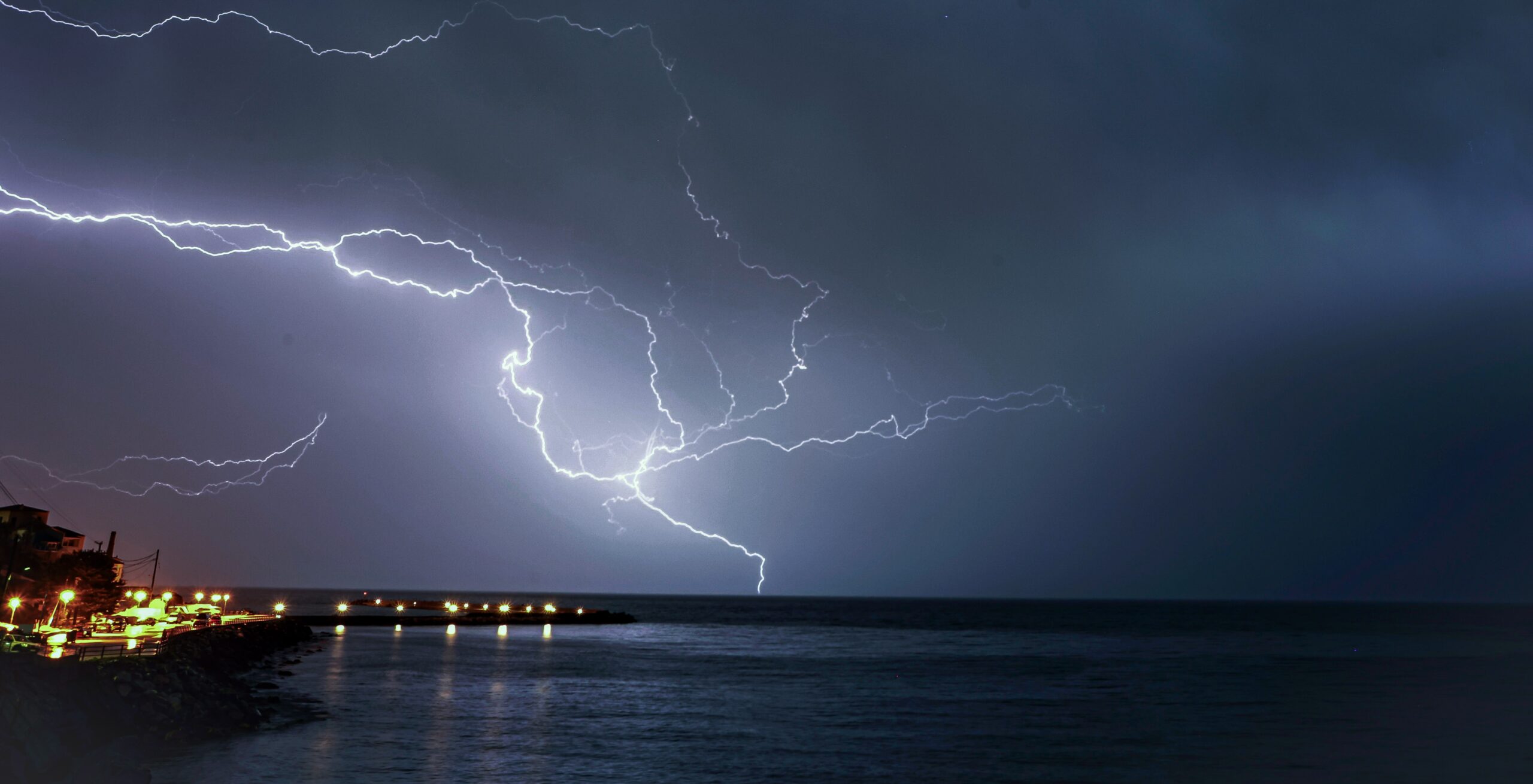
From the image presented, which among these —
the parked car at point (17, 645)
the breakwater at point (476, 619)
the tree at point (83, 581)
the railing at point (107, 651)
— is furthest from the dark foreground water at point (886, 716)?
the breakwater at point (476, 619)

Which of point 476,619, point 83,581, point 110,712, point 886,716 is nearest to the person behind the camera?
point 110,712

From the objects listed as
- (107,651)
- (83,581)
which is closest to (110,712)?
(107,651)

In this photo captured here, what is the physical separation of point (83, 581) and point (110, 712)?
45144 mm

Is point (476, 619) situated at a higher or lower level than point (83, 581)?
lower

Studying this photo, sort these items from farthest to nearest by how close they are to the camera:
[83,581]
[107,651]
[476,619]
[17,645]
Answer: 1. [476,619]
2. [83,581]
3. [107,651]
4. [17,645]

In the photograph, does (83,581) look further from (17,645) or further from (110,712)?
(110,712)

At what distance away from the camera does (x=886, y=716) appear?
30281 mm

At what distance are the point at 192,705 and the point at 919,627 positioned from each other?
284 feet

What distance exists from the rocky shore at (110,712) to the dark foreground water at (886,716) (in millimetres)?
1443

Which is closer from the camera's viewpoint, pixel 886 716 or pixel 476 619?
pixel 886 716

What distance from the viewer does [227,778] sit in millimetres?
19000

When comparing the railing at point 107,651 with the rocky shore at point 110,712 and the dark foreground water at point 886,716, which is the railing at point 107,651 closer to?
the rocky shore at point 110,712

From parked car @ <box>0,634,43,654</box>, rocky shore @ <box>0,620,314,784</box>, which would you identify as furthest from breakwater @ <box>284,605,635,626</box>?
rocky shore @ <box>0,620,314,784</box>

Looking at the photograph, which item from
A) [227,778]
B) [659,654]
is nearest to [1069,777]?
[227,778]
